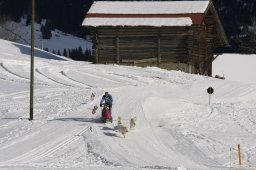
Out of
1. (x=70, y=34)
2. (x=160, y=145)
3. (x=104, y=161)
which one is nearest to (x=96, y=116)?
(x=160, y=145)

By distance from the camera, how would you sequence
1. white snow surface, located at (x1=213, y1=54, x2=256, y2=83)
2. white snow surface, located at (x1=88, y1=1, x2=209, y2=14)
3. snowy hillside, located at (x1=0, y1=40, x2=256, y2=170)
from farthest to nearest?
white snow surface, located at (x1=213, y1=54, x2=256, y2=83)
white snow surface, located at (x1=88, y1=1, x2=209, y2=14)
snowy hillside, located at (x1=0, y1=40, x2=256, y2=170)

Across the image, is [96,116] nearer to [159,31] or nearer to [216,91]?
[216,91]

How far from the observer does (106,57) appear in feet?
169

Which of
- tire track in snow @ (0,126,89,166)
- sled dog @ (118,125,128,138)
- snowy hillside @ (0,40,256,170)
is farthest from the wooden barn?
tire track in snow @ (0,126,89,166)

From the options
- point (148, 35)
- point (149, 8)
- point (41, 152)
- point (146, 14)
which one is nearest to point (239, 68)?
point (149, 8)

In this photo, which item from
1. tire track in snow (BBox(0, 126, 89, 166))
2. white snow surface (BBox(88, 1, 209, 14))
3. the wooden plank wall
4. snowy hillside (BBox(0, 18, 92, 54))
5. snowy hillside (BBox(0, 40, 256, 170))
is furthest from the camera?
snowy hillside (BBox(0, 18, 92, 54))

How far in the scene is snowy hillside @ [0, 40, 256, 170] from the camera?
72.3ft

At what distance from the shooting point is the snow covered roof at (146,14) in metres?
50.2

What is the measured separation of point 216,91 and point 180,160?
19800mm

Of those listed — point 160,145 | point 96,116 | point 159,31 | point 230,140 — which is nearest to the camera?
point 160,145

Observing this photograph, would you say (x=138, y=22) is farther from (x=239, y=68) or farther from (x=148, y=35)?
(x=239, y=68)

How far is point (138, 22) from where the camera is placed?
165 feet

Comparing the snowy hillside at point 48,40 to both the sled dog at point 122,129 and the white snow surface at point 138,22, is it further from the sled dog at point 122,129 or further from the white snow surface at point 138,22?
the sled dog at point 122,129

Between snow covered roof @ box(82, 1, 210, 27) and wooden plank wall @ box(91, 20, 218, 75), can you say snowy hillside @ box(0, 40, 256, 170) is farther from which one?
snow covered roof @ box(82, 1, 210, 27)
